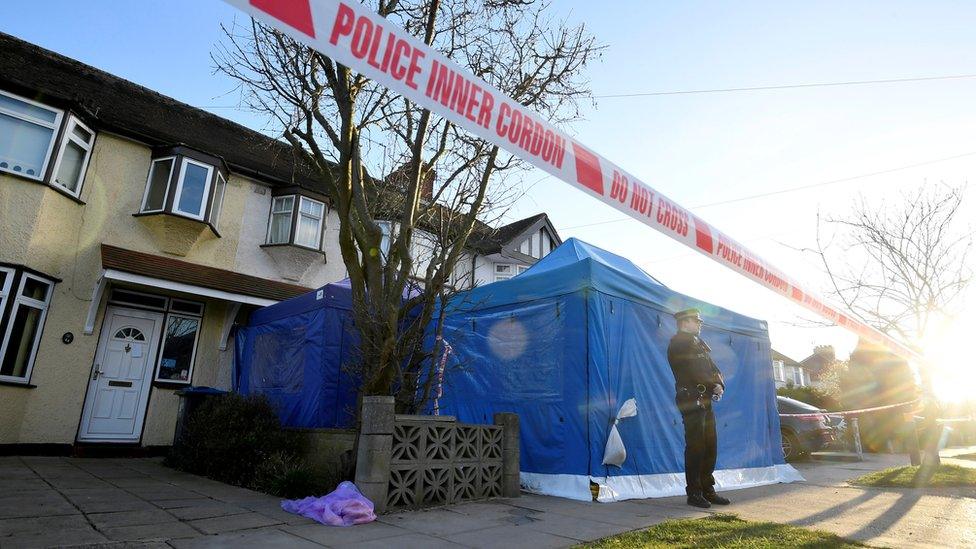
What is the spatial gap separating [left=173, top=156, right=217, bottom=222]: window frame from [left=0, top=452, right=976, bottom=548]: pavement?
5420 mm

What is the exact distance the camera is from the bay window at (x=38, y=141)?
8.96 metres

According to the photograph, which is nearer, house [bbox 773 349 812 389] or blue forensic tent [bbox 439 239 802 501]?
blue forensic tent [bbox 439 239 802 501]

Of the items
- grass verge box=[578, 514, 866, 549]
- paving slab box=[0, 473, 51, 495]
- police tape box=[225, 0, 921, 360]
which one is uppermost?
police tape box=[225, 0, 921, 360]

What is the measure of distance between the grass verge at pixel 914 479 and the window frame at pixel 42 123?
14297mm

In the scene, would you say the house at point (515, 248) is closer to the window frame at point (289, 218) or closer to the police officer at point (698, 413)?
the window frame at point (289, 218)

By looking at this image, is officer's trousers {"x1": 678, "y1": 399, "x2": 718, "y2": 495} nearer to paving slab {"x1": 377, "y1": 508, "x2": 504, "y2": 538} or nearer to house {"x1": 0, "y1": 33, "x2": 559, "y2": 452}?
paving slab {"x1": 377, "y1": 508, "x2": 504, "y2": 538}

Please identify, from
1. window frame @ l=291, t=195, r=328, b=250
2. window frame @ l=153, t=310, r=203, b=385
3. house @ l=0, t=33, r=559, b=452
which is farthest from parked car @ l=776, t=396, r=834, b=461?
window frame @ l=153, t=310, r=203, b=385

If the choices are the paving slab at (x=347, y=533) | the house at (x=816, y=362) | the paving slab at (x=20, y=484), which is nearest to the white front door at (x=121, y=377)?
the paving slab at (x=20, y=484)

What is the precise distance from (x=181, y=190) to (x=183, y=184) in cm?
19

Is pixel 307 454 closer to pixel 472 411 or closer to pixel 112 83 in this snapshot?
pixel 472 411

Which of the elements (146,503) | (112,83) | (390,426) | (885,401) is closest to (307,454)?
(146,503)

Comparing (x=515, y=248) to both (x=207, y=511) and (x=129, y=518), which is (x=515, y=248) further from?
(x=129, y=518)

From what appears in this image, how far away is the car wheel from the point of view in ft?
35.6

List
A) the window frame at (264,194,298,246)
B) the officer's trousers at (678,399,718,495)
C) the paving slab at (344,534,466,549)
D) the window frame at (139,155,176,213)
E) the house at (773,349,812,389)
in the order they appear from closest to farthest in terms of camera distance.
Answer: the paving slab at (344,534,466,549), the officer's trousers at (678,399,718,495), the window frame at (139,155,176,213), the window frame at (264,194,298,246), the house at (773,349,812,389)
